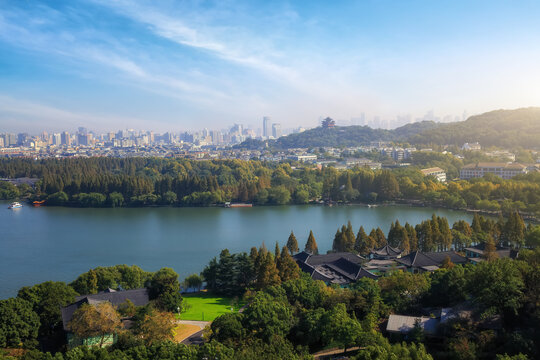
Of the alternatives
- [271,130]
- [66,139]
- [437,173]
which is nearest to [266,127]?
[271,130]

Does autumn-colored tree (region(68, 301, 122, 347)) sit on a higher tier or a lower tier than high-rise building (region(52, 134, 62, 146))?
lower

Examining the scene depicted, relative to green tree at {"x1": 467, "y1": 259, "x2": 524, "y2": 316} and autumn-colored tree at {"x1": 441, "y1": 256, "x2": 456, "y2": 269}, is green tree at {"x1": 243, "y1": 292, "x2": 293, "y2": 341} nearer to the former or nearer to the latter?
green tree at {"x1": 467, "y1": 259, "x2": 524, "y2": 316}

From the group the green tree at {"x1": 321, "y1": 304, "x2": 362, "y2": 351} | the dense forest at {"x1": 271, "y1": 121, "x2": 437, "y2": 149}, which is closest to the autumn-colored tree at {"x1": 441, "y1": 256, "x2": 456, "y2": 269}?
the green tree at {"x1": 321, "y1": 304, "x2": 362, "y2": 351}

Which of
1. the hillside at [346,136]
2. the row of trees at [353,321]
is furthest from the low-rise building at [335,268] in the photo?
the hillside at [346,136]

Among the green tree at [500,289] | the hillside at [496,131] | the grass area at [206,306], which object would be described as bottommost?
the grass area at [206,306]

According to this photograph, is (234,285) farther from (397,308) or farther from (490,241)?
(490,241)

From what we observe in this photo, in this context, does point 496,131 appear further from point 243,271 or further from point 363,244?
point 243,271

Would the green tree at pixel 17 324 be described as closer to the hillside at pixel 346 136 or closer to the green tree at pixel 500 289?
the green tree at pixel 500 289
